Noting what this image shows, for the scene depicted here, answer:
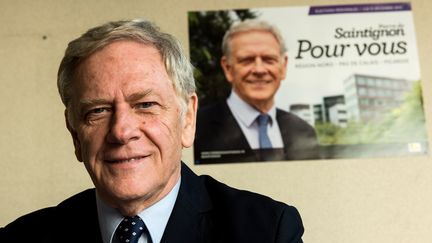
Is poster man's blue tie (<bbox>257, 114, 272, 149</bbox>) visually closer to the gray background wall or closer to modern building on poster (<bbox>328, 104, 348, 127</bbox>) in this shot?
the gray background wall

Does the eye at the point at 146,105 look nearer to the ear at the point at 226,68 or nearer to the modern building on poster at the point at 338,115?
the ear at the point at 226,68

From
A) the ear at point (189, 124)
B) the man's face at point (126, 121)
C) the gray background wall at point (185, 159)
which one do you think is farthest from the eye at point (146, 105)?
the gray background wall at point (185, 159)

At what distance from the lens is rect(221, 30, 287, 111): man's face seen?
1977mm

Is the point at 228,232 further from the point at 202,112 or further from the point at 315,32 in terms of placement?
the point at 315,32

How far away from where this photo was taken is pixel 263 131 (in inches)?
77.4

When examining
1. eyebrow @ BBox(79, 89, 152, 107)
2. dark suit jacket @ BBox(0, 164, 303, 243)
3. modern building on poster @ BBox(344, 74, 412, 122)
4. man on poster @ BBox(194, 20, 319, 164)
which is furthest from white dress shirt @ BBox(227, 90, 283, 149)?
eyebrow @ BBox(79, 89, 152, 107)

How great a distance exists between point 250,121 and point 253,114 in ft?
0.10

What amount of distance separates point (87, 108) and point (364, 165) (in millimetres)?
1282

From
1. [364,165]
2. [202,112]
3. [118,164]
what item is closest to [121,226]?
[118,164]

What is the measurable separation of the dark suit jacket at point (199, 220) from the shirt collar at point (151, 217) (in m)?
0.02

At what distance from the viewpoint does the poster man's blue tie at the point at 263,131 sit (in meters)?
1.95

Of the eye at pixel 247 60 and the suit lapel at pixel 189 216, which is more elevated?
the eye at pixel 247 60

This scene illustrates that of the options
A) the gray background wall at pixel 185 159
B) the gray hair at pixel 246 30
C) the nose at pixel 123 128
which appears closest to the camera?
the nose at pixel 123 128

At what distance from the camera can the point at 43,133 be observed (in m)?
1.97
